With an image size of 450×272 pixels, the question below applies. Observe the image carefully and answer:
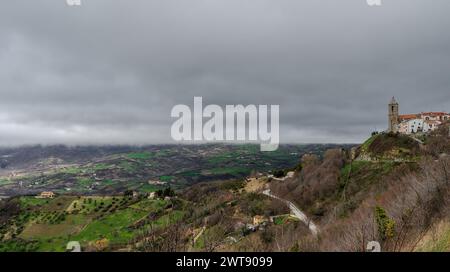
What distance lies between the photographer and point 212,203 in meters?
91.2

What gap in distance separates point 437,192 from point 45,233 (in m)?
95.3

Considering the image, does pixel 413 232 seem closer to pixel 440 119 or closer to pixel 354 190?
pixel 354 190

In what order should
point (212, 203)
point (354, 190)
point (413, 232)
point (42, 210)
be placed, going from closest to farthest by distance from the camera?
point (413, 232)
point (354, 190)
point (212, 203)
point (42, 210)

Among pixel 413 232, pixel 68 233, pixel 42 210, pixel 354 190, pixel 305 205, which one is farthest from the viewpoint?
pixel 42 210

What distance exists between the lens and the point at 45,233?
8612 centimetres

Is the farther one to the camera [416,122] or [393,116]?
[416,122]

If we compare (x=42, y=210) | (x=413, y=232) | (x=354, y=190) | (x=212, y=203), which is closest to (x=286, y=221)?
(x=354, y=190)

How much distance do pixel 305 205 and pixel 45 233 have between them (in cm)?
7217

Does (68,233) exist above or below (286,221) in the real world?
below

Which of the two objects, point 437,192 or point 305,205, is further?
point 305,205

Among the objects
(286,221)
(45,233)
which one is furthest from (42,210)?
(286,221)
